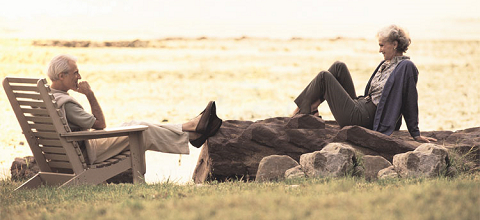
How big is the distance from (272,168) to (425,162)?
1.52 m

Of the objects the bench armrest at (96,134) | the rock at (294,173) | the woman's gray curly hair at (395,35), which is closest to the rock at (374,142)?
the rock at (294,173)

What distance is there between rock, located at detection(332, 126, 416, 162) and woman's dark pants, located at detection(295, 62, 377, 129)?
0.31 meters

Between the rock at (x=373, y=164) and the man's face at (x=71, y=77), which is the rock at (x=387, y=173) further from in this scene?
the man's face at (x=71, y=77)

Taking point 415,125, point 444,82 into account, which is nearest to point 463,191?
point 415,125

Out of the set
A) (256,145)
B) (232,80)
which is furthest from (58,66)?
(232,80)

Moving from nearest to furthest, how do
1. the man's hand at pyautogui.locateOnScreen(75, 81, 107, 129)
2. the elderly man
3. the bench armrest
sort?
the bench armrest, the elderly man, the man's hand at pyautogui.locateOnScreen(75, 81, 107, 129)

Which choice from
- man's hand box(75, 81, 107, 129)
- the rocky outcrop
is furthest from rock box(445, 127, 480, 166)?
man's hand box(75, 81, 107, 129)

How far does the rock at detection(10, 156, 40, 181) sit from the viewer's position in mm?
7270

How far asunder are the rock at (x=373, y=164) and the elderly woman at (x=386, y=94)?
1.91ft

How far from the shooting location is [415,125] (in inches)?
266

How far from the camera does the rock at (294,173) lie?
6.07 meters

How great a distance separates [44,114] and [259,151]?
2.37 meters

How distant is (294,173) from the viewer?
6.11 meters

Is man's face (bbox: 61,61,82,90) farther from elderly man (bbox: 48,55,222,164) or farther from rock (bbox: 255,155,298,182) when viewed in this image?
rock (bbox: 255,155,298,182)
